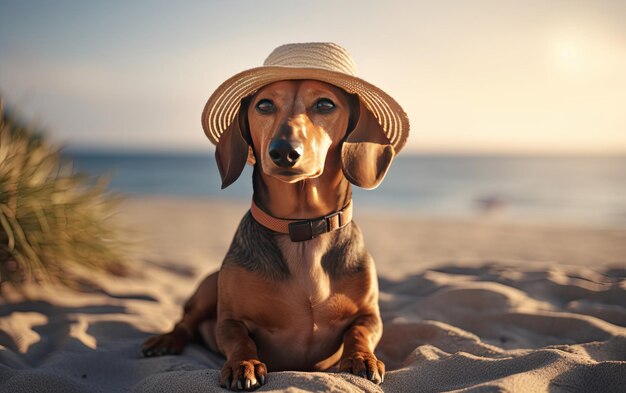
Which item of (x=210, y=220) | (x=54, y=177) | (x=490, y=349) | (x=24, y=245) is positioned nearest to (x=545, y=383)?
(x=490, y=349)

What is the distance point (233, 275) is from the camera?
257cm

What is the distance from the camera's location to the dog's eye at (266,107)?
250 cm

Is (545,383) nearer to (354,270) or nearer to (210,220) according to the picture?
(354,270)

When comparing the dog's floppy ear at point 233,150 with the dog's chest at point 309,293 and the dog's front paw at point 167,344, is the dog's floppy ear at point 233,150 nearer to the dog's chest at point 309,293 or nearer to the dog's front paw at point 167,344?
the dog's chest at point 309,293

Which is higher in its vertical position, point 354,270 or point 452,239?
point 354,270

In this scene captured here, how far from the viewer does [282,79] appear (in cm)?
254

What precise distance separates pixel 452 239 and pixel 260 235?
22.7 ft

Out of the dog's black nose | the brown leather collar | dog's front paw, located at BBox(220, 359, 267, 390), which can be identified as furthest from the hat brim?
dog's front paw, located at BBox(220, 359, 267, 390)

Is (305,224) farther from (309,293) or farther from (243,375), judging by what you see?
(243,375)

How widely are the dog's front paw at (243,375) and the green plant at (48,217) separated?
105 inches

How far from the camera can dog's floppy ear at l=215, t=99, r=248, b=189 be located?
8.65 ft

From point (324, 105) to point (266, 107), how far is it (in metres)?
0.29

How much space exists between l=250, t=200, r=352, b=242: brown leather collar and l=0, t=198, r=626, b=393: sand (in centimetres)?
68

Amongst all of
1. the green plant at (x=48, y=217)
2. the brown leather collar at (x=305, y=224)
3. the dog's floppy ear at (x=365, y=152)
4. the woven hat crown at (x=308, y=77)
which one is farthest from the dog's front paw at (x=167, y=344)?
the green plant at (x=48, y=217)
